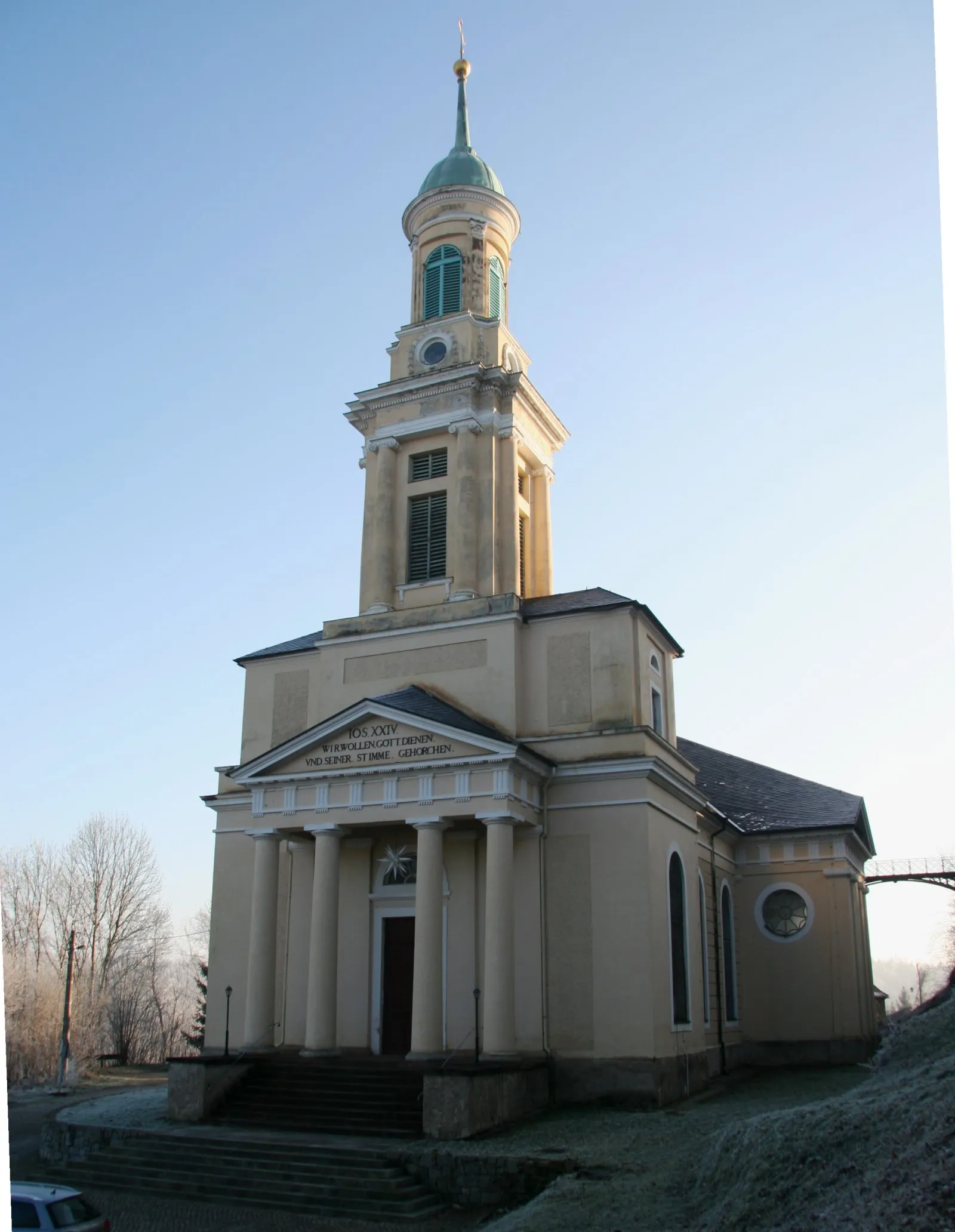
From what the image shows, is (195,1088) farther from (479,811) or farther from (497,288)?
(497,288)

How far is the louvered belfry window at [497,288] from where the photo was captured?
33094mm

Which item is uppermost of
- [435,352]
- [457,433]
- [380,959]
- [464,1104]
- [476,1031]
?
[435,352]

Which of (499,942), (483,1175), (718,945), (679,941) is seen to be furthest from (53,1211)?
(718,945)

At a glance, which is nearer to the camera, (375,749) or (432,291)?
(375,749)

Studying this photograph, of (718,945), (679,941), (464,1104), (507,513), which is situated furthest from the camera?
(718,945)

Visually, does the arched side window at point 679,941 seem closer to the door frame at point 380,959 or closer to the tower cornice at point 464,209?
the door frame at point 380,959

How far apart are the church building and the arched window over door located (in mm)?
218

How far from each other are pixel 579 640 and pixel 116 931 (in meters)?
39.0

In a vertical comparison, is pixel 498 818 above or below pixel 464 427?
below

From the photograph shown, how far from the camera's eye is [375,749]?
24.3 m

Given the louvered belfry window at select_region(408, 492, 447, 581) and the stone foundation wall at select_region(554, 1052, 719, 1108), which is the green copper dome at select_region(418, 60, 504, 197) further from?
the stone foundation wall at select_region(554, 1052, 719, 1108)

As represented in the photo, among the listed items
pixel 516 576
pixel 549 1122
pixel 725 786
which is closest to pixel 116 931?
pixel 725 786

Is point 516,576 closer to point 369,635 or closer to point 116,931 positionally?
point 369,635

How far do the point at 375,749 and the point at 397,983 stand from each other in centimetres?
570
